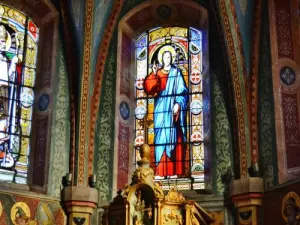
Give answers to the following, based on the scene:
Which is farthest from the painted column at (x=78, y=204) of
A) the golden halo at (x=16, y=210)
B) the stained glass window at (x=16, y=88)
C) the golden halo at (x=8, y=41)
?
the golden halo at (x=8, y=41)

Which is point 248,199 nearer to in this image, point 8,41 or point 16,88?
point 16,88

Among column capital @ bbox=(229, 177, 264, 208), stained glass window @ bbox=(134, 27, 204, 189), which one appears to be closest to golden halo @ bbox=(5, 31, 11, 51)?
stained glass window @ bbox=(134, 27, 204, 189)

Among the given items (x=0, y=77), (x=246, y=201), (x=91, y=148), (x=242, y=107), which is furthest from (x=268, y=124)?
(x=0, y=77)

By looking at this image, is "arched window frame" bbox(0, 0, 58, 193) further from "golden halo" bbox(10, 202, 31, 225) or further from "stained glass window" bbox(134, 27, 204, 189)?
"stained glass window" bbox(134, 27, 204, 189)

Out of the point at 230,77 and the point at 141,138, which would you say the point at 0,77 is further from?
the point at 230,77

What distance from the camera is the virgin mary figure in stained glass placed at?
13.5m

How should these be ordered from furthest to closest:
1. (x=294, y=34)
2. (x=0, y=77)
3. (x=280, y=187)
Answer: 1. (x=0, y=77)
2. (x=294, y=34)
3. (x=280, y=187)

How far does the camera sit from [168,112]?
1385 cm

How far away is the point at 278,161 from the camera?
11.9 metres

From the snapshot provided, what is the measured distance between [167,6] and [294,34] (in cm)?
305

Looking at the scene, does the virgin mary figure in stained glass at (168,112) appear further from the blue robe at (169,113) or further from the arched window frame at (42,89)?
the arched window frame at (42,89)

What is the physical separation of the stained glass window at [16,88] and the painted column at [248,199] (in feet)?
13.5

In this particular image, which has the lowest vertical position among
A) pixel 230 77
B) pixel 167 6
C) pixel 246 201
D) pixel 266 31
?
pixel 246 201

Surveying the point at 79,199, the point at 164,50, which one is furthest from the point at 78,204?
the point at 164,50
